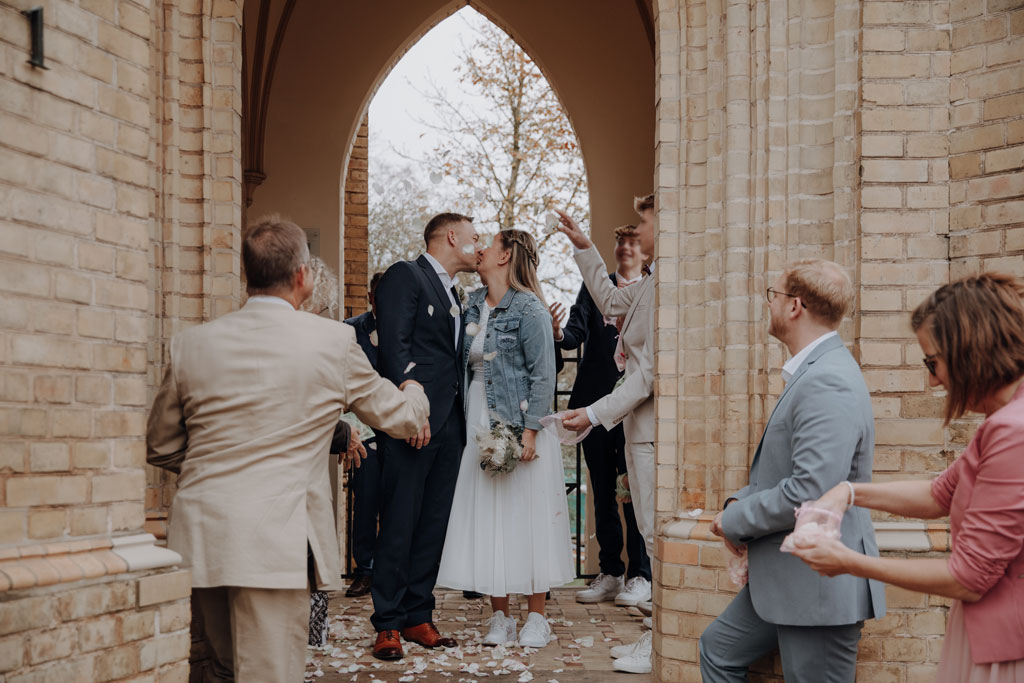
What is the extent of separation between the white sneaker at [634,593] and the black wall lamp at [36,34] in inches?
198

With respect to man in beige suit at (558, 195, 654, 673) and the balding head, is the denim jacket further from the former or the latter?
the balding head

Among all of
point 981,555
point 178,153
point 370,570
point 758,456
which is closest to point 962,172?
point 758,456

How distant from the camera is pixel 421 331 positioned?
569 cm

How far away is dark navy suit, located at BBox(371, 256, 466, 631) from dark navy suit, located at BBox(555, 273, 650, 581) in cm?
159

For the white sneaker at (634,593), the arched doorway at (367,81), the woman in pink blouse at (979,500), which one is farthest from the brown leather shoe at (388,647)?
the arched doorway at (367,81)

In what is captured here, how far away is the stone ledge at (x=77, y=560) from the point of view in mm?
3127

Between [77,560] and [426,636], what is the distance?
105 inches

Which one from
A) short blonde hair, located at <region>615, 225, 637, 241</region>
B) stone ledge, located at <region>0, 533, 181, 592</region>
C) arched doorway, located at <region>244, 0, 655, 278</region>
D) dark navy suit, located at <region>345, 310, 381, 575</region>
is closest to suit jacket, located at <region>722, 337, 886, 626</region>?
stone ledge, located at <region>0, 533, 181, 592</region>

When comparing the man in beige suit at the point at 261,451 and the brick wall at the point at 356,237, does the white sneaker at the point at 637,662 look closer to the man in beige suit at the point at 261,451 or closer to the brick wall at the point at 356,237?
the man in beige suit at the point at 261,451

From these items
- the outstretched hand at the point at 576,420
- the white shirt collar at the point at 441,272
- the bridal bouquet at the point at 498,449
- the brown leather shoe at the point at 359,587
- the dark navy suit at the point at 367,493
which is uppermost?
the white shirt collar at the point at 441,272

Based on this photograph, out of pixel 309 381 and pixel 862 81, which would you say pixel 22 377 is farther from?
pixel 862 81

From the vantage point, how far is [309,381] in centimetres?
314

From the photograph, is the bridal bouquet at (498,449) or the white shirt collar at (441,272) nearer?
the bridal bouquet at (498,449)

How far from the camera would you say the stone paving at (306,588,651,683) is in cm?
511
